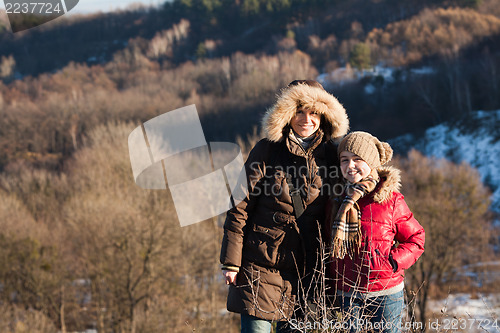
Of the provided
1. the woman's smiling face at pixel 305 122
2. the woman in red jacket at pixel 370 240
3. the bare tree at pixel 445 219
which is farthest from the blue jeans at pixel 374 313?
the bare tree at pixel 445 219

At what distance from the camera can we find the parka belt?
103 inches

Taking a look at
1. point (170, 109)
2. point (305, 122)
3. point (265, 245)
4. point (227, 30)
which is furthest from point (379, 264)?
point (227, 30)

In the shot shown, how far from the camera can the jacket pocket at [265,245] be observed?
8.61ft

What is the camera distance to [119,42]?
7912 cm

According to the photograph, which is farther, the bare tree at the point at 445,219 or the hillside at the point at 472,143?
the hillside at the point at 472,143

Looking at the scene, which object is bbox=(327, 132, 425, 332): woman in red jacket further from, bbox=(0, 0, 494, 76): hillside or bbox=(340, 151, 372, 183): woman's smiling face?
bbox=(0, 0, 494, 76): hillside

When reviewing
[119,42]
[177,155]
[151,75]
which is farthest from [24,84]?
[177,155]

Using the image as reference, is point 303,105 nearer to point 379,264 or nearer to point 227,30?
point 379,264

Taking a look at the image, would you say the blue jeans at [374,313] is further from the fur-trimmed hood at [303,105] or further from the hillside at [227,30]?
the hillside at [227,30]

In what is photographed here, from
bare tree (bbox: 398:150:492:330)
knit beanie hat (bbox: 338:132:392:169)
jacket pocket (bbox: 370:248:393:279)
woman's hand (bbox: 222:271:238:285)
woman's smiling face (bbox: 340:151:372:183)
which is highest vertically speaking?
knit beanie hat (bbox: 338:132:392:169)

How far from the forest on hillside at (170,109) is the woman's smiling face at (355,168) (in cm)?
57

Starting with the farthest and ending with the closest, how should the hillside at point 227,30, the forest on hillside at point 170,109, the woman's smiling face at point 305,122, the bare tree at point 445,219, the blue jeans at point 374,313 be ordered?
the hillside at point 227,30, the forest on hillside at point 170,109, the bare tree at point 445,219, the woman's smiling face at point 305,122, the blue jeans at point 374,313

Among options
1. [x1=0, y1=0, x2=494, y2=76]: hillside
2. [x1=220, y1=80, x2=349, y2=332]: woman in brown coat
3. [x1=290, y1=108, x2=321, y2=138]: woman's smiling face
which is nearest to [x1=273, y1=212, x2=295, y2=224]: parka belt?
[x1=220, y1=80, x2=349, y2=332]: woman in brown coat

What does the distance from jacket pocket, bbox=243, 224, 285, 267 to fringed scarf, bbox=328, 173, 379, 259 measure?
0.32m
